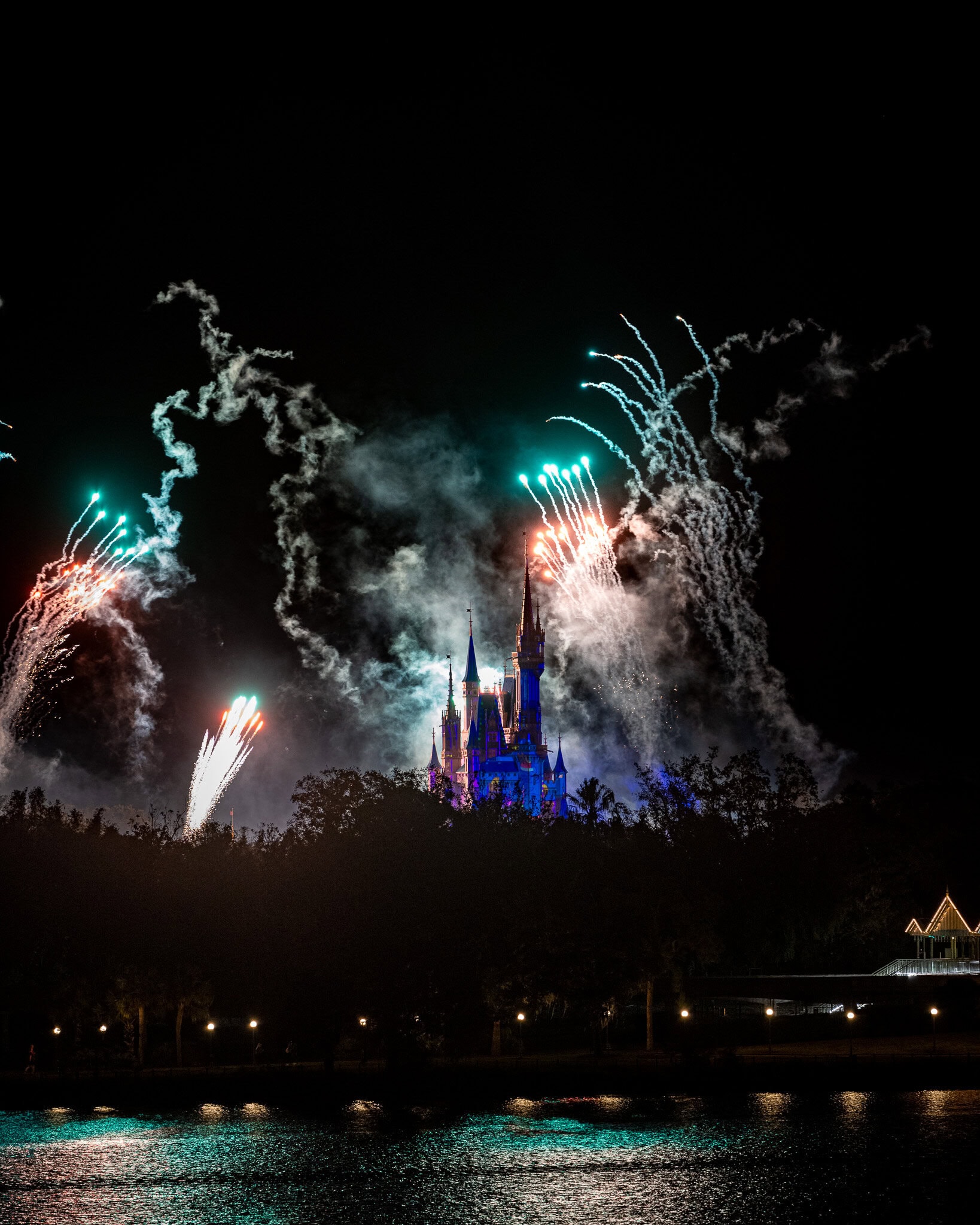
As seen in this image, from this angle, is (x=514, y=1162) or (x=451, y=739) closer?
(x=514, y=1162)

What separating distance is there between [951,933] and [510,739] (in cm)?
9046

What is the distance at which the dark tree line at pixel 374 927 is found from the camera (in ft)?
246

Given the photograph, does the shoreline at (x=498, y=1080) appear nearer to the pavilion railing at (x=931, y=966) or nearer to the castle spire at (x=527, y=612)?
the pavilion railing at (x=931, y=966)

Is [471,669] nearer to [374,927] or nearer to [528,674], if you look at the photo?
[528,674]

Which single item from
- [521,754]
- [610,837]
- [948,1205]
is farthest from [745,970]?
[521,754]

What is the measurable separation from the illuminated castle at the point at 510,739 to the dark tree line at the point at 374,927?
63.4 meters

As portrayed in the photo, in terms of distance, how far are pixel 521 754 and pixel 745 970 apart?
245 ft

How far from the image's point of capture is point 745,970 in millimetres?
98875

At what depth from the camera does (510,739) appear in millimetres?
175625

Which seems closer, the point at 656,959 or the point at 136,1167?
the point at 136,1167

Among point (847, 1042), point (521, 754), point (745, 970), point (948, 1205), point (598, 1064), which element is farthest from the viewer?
point (521, 754)

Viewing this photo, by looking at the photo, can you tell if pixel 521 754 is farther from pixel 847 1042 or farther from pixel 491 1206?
pixel 491 1206

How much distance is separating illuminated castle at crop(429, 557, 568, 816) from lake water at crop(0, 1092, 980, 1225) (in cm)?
10118

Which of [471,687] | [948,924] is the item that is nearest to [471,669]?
[471,687]
